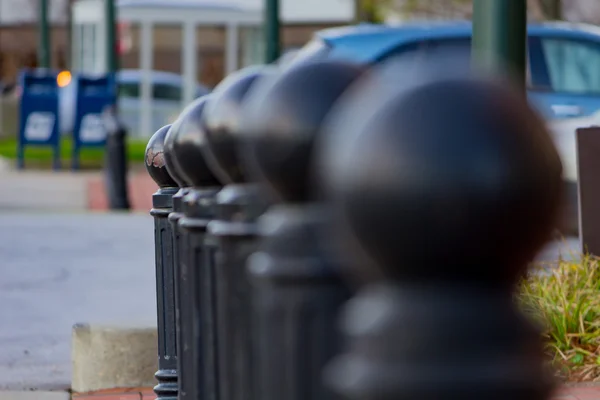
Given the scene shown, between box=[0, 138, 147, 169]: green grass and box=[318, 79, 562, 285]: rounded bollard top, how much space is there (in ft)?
67.8

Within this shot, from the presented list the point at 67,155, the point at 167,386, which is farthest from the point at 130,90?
the point at 167,386

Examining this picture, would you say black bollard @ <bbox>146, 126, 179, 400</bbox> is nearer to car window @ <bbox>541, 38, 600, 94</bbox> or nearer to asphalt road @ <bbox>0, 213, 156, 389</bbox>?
asphalt road @ <bbox>0, 213, 156, 389</bbox>

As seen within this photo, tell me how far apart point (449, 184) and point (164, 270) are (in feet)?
10.0

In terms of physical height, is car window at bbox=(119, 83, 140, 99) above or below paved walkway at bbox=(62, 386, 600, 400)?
above

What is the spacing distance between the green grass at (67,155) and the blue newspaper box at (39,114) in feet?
1.09

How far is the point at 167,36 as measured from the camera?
40.2 meters

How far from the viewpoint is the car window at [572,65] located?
1171 centimetres

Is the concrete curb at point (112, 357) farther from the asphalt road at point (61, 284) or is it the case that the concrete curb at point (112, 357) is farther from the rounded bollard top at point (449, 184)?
the rounded bollard top at point (449, 184)

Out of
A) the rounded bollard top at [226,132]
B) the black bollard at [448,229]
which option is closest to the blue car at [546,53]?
the rounded bollard top at [226,132]

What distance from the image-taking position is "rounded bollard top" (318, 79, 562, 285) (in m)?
1.73

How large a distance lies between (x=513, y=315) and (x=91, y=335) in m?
4.47

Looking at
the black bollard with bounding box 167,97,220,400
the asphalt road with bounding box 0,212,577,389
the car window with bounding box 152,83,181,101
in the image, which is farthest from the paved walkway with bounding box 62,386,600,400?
the car window with bounding box 152,83,181,101

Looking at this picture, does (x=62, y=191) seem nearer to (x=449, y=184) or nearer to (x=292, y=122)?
(x=292, y=122)

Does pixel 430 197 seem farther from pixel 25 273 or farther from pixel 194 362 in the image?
pixel 25 273
